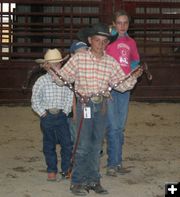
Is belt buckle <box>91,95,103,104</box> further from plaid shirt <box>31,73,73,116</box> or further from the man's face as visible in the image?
plaid shirt <box>31,73,73,116</box>

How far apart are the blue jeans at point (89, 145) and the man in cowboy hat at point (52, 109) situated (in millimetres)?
431

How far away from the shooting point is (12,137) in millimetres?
7492

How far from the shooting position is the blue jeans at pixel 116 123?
5.48 m

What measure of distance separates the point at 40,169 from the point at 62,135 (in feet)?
2.44

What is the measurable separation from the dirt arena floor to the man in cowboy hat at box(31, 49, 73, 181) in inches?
14.2

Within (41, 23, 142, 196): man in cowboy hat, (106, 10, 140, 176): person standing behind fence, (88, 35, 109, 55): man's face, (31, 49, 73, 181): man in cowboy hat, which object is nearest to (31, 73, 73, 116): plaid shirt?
(31, 49, 73, 181): man in cowboy hat

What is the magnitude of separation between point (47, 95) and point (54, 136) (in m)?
0.44

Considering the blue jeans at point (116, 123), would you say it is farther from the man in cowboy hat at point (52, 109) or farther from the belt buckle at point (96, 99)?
the belt buckle at point (96, 99)

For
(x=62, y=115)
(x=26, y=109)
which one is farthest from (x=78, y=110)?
(x=26, y=109)

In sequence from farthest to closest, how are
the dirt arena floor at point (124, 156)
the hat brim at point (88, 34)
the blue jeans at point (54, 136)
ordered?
1. the blue jeans at point (54, 136)
2. the dirt arena floor at point (124, 156)
3. the hat brim at point (88, 34)

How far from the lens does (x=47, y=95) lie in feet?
16.9

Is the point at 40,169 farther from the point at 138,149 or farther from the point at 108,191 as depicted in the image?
the point at 138,149

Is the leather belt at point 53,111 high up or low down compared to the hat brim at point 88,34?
down

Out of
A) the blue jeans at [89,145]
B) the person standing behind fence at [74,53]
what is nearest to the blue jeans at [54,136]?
the person standing behind fence at [74,53]
